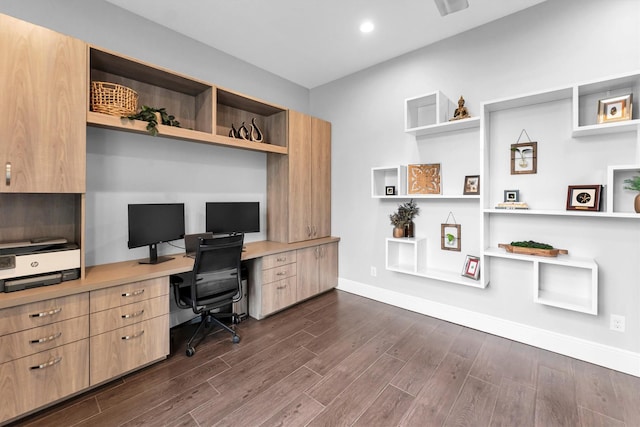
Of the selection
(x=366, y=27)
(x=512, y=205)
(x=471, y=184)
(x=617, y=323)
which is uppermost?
(x=366, y=27)

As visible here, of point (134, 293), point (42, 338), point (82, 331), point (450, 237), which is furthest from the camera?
point (450, 237)

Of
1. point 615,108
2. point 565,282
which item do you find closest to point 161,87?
point 615,108

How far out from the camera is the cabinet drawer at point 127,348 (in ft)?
6.50

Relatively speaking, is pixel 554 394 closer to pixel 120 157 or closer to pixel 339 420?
pixel 339 420

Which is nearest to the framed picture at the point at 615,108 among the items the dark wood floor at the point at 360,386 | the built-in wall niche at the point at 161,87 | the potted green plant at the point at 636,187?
the potted green plant at the point at 636,187

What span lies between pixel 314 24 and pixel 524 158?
2.46 metres

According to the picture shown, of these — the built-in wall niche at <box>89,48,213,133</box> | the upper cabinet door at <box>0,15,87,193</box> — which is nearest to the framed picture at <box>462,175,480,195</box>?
the built-in wall niche at <box>89,48,213,133</box>

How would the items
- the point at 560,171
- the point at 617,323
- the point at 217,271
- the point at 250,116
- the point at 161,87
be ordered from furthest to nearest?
1. the point at 250,116
2. the point at 161,87
3. the point at 217,271
4. the point at 560,171
5. the point at 617,323

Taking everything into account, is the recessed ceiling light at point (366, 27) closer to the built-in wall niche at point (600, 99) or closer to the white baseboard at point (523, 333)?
the built-in wall niche at point (600, 99)

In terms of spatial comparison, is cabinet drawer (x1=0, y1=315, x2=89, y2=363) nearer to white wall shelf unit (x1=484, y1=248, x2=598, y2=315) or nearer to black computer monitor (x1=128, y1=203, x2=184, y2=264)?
black computer monitor (x1=128, y1=203, x2=184, y2=264)

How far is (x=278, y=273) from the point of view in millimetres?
3291

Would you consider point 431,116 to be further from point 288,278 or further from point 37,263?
point 37,263

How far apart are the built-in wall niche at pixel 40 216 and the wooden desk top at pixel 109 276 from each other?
1.00ft

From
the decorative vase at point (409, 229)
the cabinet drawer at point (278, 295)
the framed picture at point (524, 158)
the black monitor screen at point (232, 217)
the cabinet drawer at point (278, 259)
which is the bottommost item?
the cabinet drawer at point (278, 295)
